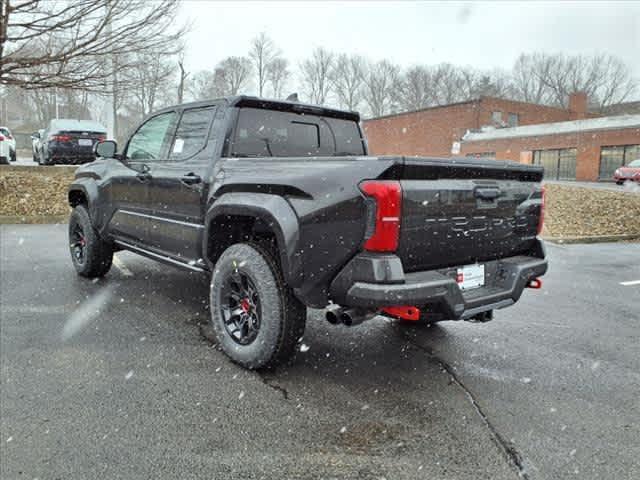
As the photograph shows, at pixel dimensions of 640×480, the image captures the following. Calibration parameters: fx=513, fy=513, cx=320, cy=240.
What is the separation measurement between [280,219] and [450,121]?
130 ft

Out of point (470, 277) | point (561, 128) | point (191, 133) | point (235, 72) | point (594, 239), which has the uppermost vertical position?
point (235, 72)

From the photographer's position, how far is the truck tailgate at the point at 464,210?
2.80m

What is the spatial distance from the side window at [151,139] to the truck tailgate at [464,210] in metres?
2.65

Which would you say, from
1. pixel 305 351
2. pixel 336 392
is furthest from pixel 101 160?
pixel 336 392

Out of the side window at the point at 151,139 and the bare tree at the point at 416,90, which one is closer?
the side window at the point at 151,139

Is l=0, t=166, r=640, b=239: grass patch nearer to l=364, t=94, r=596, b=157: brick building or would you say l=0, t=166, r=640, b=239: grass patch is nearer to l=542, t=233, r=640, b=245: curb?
l=542, t=233, r=640, b=245: curb

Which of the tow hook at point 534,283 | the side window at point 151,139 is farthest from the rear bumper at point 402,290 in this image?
the side window at point 151,139

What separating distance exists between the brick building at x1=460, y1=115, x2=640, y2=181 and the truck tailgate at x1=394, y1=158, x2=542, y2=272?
29.9 metres

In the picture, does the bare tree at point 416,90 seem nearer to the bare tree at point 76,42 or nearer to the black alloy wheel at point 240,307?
the bare tree at point 76,42

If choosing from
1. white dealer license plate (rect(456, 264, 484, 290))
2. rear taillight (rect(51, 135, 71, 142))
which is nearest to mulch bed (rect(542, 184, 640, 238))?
white dealer license plate (rect(456, 264, 484, 290))

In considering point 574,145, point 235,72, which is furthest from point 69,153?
point 235,72

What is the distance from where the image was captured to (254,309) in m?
3.42

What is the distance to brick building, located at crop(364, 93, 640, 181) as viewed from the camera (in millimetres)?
29969

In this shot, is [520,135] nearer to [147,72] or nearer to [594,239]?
[594,239]
